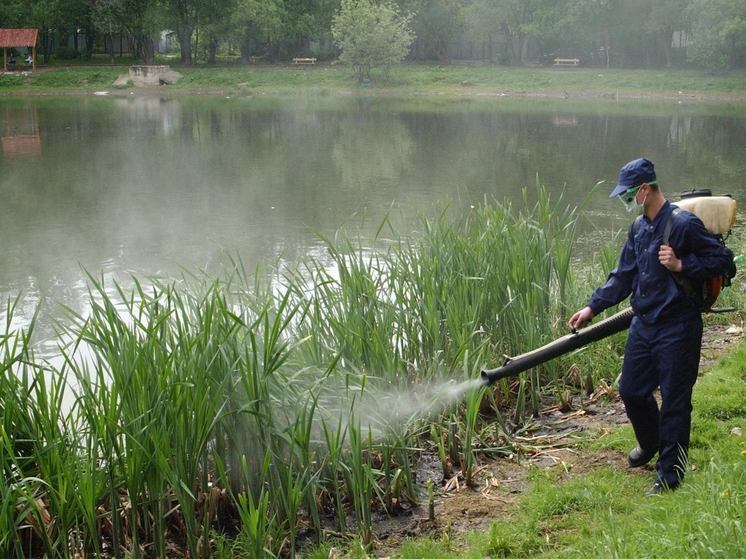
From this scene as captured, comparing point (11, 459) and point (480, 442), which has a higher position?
point (11, 459)

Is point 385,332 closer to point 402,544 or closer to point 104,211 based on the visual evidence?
point 402,544

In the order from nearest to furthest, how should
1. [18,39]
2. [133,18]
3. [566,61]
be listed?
[18,39] → [133,18] → [566,61]

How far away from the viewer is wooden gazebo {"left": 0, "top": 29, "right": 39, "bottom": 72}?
53.1 meters

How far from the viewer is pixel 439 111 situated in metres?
41.2

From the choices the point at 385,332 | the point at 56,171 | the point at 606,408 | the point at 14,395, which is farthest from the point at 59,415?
the point at 56,171

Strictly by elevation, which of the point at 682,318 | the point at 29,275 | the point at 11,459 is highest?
the point at 682,318

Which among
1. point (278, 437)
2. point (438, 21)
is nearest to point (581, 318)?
point (278, 437)

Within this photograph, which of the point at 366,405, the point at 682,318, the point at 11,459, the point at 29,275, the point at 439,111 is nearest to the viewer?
the point at 11,459

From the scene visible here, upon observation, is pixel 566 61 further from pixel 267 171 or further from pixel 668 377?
pixel 668 377

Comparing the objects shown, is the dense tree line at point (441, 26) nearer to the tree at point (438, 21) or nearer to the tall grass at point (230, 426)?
the tree at point (438, 21)

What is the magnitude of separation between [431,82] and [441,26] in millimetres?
9057

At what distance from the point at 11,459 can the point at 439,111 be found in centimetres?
3817

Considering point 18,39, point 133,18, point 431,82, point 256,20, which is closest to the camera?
point 431,82

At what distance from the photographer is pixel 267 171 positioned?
72.1ft
